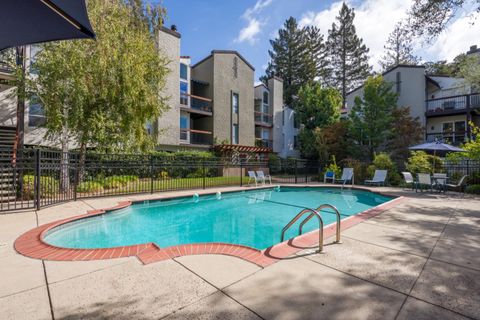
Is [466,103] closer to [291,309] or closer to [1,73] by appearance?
[291,309]

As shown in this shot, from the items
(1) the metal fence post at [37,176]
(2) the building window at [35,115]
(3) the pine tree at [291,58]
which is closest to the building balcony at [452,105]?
(3) the pine tree at [291,58]

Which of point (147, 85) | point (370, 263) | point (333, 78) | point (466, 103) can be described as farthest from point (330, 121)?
point (370, 263)

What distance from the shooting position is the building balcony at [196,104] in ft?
68.7

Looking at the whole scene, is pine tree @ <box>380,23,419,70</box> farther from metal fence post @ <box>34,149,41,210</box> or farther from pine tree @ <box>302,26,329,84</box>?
metal fence post @ <box>34,149,41,210</box>

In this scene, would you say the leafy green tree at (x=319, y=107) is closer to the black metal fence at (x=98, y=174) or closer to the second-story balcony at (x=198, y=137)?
the black metal fence at (x=98, y=174)

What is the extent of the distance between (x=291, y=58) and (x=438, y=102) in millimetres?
21490

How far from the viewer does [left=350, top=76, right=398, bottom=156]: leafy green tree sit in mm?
18719

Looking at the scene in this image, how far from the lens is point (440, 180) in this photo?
11.7 m

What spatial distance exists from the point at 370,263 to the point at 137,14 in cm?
1484

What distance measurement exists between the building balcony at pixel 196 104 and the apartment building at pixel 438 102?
16.9 metres

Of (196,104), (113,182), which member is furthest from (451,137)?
(113,182)

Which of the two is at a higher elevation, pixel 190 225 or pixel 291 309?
pixel 291 309

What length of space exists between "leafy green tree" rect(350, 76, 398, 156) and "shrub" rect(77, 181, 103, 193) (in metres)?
18.9

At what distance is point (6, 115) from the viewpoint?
40.9 ft
